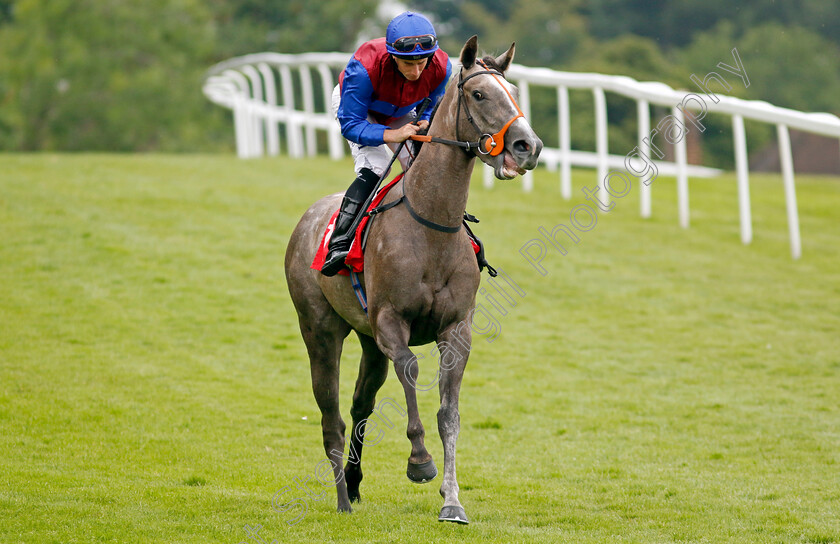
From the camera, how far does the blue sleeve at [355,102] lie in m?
5.64

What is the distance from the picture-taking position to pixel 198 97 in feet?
134

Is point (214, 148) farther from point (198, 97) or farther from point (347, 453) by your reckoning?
point (347, 453)

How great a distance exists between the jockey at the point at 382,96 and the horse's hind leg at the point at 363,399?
699 millimetres

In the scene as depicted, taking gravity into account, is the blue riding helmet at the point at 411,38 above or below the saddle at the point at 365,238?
above

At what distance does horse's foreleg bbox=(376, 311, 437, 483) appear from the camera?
16.8ft

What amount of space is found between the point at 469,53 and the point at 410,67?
569 mm

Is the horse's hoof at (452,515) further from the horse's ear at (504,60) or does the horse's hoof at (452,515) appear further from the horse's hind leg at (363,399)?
the horse's ear at (504,60)

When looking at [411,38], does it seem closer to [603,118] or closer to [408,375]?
[408,375]

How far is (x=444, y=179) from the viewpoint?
533cm

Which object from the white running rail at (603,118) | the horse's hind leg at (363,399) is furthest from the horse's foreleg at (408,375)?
the white running rail at (603,118)

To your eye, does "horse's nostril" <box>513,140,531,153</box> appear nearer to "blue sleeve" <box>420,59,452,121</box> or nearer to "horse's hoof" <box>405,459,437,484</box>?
"blue sleeve" <box>420,59,452,121</box>

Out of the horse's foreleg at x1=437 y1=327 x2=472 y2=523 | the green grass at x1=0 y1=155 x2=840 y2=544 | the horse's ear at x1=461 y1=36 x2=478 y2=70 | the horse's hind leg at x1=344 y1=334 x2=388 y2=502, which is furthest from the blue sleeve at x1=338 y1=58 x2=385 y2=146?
the green grass at x1=0 y1=155 x2=840 y2=544

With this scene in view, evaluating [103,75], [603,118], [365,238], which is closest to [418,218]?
[365,238]

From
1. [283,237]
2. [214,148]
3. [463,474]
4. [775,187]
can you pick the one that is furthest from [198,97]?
[463,474]
